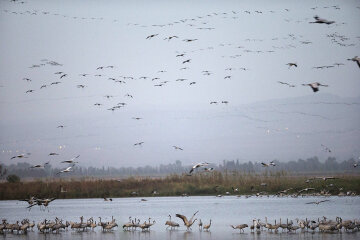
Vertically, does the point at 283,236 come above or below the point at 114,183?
below

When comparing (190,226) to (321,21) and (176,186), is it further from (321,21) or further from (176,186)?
(176,186)

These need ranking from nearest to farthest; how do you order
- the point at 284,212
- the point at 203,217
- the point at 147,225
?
the point at 147,225
the point at 203,217
the point at 284,212

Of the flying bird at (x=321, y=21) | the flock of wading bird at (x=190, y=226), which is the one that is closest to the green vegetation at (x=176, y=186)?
the flock of wading bird at (x=190, y=226)

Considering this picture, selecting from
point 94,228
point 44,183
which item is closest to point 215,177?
point 44,183

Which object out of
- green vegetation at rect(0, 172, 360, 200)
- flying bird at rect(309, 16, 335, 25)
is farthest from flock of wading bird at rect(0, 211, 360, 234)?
green vegetation at rect(0, 172, 360, 200)

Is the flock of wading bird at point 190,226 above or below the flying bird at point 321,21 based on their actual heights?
below

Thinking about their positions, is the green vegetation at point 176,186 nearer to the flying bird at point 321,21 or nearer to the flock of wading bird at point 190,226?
the flock of wading bird at point 190,226

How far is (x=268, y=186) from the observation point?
5606cm

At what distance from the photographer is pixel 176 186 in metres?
60.0

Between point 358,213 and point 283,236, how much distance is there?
533 inches

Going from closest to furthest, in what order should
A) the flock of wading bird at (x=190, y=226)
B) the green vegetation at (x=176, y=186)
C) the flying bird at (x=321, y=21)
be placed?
the flying bird at (x=321, y=21)
the flock of wading bird at (x=190, y=226)
the green vegetation at (x=176, y=186)

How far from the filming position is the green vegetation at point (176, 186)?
54000mm

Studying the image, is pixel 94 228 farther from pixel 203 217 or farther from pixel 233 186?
pixel 233 186

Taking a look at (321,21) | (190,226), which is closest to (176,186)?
(190,226)
